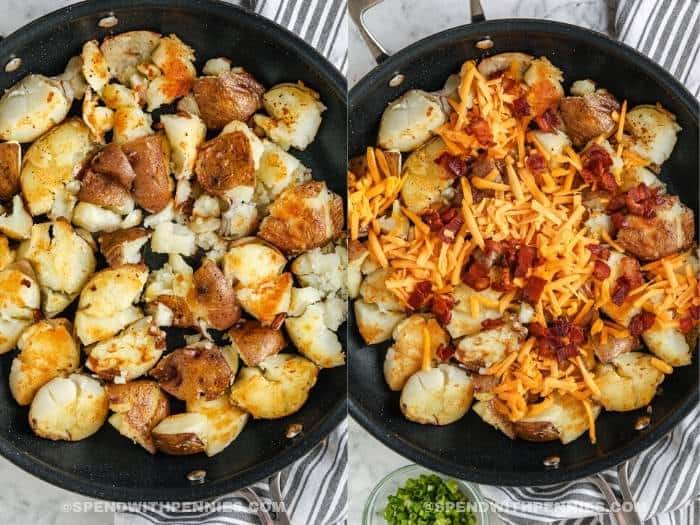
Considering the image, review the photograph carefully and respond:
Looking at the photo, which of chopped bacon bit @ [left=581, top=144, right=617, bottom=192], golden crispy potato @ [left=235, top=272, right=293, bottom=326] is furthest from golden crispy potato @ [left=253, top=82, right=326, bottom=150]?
chopped bacon bit @ [left=581, top=144, right=617, bottom=192]

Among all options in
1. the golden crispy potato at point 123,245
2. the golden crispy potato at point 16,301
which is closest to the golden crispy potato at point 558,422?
the golden crispy potato at point 123,245

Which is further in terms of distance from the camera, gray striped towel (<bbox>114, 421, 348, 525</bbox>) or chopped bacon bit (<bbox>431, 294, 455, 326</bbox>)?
gray striped towel (<bbox>114, 421, 348, 525</bbox>)

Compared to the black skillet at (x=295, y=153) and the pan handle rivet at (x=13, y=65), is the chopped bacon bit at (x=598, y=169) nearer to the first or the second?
the black skillet at (x=295, y=153)

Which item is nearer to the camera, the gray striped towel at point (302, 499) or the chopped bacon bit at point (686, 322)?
the chopped bacon bit at point (686, 322)

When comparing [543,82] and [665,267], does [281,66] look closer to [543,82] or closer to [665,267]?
[543,82]

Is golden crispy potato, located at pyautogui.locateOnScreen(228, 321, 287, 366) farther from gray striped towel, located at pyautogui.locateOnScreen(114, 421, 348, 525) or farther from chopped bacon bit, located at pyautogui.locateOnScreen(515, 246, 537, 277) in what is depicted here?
chopped bacon bit, located at pyautogui.locateOnScreen(515, 246, 537, 277)

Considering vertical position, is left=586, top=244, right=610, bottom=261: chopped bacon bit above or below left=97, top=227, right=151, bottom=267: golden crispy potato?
above
